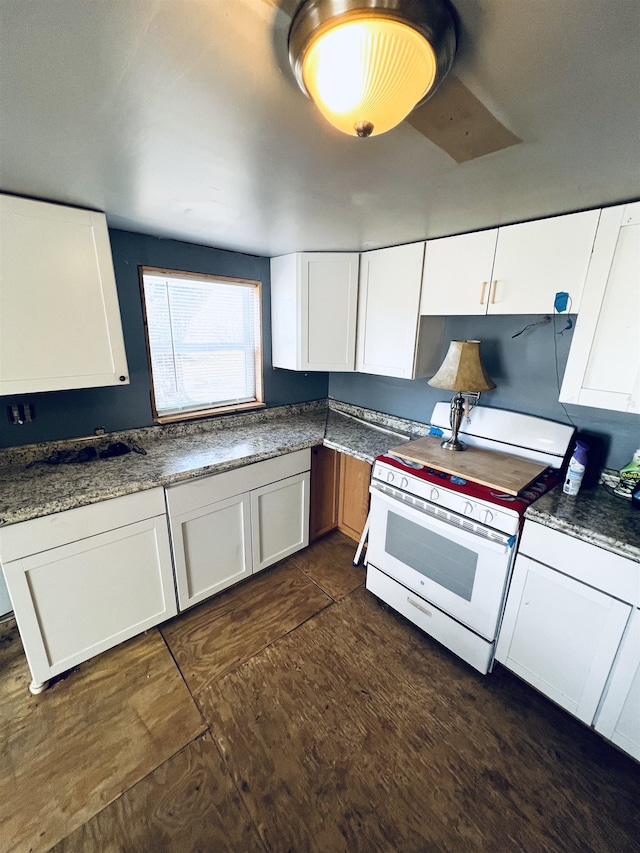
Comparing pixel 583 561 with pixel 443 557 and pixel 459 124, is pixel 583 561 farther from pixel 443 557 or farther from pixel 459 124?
pixel 459 124

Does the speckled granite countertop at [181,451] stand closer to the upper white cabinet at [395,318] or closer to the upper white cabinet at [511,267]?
the upper white cabinet at [395,318]

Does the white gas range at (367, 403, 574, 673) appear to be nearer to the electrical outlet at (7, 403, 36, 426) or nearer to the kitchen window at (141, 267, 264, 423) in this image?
the kitchen window at (141, 267, 264, 423)

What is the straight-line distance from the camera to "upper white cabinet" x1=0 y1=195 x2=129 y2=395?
1400mm

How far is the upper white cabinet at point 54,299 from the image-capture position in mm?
1400

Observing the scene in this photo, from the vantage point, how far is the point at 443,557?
1.74 metres

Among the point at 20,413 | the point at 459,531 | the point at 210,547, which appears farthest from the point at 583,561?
the point at 20,413

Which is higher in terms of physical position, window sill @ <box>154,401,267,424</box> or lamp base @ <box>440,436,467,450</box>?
window sill @ <box>154,401,267,424</box>

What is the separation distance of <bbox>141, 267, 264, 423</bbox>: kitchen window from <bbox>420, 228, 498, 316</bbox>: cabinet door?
1.26 meters

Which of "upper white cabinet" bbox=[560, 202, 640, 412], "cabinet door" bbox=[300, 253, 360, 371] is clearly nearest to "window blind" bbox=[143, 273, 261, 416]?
"cabinet door" bbox=[300, 253, 360, 371]

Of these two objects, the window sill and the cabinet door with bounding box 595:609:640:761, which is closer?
the cabinet door with bounding box 595:609:640:761

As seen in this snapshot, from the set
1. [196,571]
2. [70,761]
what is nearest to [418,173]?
[196,571]

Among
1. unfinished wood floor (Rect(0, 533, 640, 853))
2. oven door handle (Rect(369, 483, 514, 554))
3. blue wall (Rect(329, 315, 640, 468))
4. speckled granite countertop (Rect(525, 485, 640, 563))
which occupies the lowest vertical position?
unfinished wood floor (Rect(0, 533, 640, 853))

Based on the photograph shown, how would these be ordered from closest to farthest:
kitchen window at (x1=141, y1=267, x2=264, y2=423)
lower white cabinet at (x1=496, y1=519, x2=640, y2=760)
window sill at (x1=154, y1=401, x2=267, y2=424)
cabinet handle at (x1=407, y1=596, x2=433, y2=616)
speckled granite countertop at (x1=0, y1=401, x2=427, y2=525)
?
lower white cabinet at (x1=496, y1=519, x2=640, y2=760), speckled granite countertop at (x1=0, y1=401, x2=427, y2=525), cabinet handle at (x1=407, y1=596, x2=433, y2=616), kitchen window at (x1=141, y1=267, x2=264, y2=423), window sill at (x1=154, y1=401, x2=267, y2=424)

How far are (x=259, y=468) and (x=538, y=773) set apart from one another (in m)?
1.86
